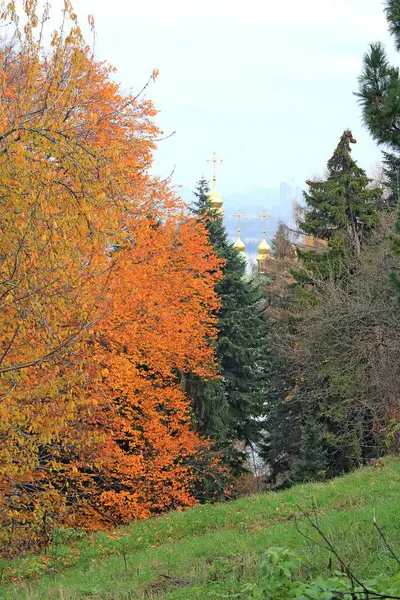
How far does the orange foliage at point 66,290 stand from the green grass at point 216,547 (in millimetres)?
860

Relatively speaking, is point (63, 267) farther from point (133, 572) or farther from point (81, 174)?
point (133, 572)

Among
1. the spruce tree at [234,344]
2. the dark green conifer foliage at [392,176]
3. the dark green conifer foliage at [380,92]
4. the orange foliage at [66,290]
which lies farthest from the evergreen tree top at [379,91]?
the dark green conifer foliage at [392,176]

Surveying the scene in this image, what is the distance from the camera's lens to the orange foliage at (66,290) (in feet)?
24.4

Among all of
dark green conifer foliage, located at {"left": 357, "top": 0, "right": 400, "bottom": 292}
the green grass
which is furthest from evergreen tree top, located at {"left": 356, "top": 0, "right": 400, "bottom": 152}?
the green grass

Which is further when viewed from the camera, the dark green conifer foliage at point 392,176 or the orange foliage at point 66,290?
the dark green conifer foliage at point 392,176

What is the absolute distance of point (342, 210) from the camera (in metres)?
23.7

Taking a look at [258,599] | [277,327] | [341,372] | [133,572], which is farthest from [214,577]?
[277,327]

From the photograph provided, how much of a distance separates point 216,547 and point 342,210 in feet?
53.4

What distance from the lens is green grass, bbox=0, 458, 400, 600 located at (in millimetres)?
6914

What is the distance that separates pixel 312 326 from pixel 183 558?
1229 cm

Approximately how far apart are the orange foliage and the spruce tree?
24.4 ft

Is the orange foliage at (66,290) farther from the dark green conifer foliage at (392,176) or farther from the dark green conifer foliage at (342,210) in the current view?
the dark green conifer foliage at (392,176)

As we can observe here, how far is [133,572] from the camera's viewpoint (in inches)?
349

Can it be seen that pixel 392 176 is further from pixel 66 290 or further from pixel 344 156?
pixel 66 290
